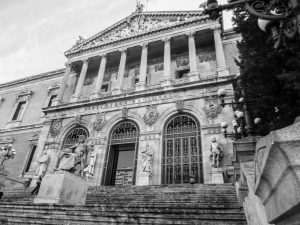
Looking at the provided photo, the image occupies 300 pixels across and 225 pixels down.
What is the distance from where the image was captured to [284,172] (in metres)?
1.02

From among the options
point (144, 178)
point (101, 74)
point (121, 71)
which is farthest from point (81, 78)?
point (144, 178)

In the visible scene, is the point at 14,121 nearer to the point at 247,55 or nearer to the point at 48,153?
the point at 48,153

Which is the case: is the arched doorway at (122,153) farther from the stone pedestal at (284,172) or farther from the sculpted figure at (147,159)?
the stone pedestal at (284,172)

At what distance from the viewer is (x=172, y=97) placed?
1381cm

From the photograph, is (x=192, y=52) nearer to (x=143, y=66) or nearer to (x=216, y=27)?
(x=216, y=27)

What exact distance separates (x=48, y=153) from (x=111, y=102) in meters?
5.44

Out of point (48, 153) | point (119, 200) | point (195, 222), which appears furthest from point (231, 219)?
point (48, 153)

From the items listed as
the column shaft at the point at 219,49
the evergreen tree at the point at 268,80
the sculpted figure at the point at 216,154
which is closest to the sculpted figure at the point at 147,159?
the sculpted figure at the point at 216,154

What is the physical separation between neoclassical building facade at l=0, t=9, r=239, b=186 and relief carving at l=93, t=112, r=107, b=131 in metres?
0.07

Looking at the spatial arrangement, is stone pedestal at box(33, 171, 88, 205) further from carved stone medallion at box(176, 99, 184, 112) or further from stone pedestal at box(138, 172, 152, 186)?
carved stone medallion at box(176, 99, 184, 112)

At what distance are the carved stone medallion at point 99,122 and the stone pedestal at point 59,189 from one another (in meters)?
7.57

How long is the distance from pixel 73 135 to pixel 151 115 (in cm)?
593

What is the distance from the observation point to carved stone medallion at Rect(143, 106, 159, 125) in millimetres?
13409

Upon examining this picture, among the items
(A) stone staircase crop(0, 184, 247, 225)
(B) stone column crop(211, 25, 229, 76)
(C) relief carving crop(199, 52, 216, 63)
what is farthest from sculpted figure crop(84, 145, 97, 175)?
(C) relief carving crop(199, 52, 216, 63)
